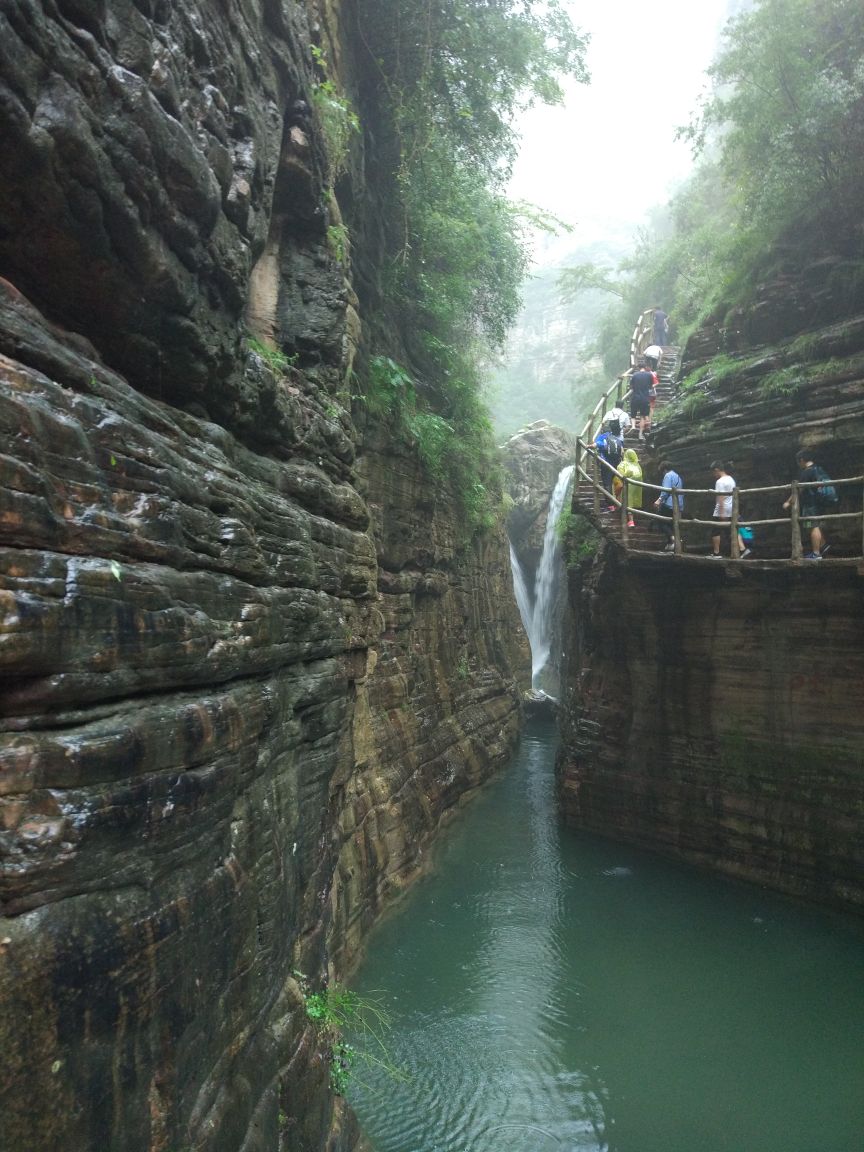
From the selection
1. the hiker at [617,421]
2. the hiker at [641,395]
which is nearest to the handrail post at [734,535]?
the hiker at [617,421]

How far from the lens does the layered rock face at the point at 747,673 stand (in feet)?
32.9

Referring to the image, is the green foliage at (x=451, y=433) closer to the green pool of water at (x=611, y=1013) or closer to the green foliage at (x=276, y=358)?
the green foliage at (x=276, y=358)

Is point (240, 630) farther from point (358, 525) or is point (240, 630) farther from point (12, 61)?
point (358, 525)

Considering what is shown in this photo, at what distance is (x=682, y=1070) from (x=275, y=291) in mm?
8984

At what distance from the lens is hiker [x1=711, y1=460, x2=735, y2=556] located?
10.6 metres

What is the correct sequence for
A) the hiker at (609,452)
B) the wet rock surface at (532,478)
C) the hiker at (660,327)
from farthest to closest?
the wet rock surface at (532,478) → the hiker at (660,327) → the hiker at (609,452)

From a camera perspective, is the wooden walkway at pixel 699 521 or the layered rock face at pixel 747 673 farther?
the layered rock face at pixel 747 673

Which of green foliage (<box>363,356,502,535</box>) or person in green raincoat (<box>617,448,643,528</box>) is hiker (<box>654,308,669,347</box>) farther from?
person in green raincoat (<box>617,448,643,528</box>)

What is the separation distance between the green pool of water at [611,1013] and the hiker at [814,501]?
5.05m

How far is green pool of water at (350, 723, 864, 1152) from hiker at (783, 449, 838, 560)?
5.05 m

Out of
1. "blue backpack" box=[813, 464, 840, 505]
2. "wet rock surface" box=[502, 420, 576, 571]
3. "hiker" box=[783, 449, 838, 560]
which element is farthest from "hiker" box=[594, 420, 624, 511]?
"wet rock surface" box=[502, 420, 576, 571]

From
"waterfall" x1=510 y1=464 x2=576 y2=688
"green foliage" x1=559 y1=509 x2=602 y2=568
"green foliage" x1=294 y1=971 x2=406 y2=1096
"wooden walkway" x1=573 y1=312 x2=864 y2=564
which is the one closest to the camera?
"green foliage" x1=294 y1=971 x2=406 y2=1096

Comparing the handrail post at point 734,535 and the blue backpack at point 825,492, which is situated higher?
the blue backpack at point 825,492

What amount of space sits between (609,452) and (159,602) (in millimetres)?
10338
